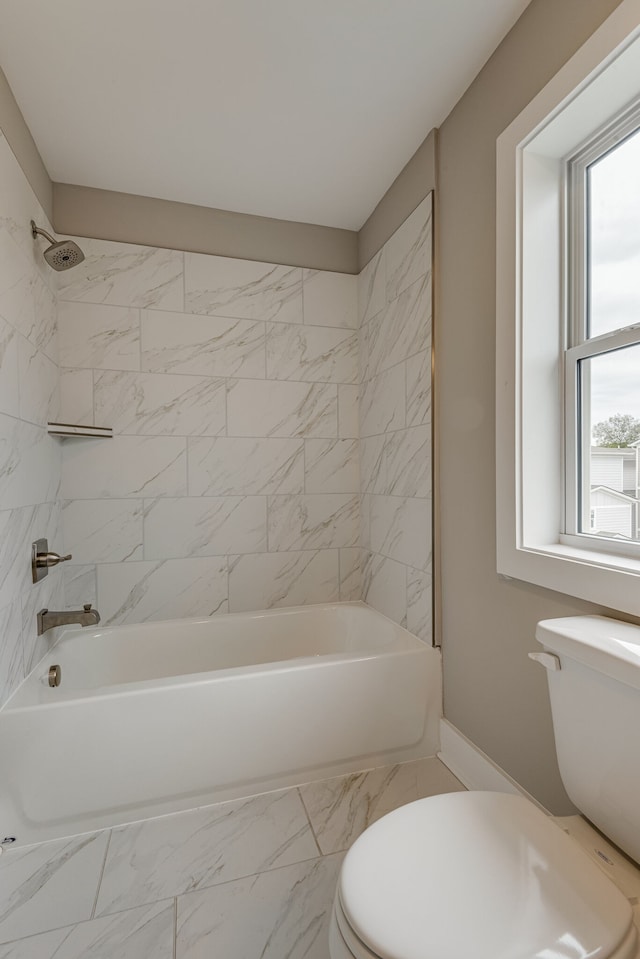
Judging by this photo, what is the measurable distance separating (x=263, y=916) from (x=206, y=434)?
1842 millimetres

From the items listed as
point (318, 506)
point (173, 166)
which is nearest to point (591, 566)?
point (318, 506)

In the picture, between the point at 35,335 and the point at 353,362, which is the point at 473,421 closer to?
the point at 353,362

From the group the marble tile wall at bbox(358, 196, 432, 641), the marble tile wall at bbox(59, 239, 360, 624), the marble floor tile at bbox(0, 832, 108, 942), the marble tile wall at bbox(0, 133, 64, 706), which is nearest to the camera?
the marble floor tile at bbox(0, 832, 108, 942)

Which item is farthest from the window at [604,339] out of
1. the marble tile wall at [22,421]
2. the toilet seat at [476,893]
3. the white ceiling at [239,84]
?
the marble tile wall at [22,421]

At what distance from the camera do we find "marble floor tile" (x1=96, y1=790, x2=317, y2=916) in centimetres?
136

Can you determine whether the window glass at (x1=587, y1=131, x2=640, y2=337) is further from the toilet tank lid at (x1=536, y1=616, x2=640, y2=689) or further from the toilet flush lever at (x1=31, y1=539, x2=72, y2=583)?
the toilet flush lever at (x1=31, y1=539, x2=72, y2=583)

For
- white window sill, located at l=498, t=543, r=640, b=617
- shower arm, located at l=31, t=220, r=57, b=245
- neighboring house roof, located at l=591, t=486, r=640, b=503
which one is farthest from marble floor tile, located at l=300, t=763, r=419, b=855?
shower arm, located at l=31, t=220, r=57, b=245

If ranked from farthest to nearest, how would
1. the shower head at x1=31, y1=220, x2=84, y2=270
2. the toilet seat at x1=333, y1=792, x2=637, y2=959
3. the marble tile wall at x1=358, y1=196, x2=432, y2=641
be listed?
the marble tile wall at x1=358, y1=196, x2=432, y2=641
the shower head at x1=31, y1=220, x2=84, y2=270
the toilet seat at x1=333, y1=792, x2=637, y2=959

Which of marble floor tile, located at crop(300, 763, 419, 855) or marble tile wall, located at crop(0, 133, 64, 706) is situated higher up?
marble tile wall, located at crop(0, 133, 64, 706)

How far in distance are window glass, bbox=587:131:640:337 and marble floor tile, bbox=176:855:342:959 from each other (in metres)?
1.73

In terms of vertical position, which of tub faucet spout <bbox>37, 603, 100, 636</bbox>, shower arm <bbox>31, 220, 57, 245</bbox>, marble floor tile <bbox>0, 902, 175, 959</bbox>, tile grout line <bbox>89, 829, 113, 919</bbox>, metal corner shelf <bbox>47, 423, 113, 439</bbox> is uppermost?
shower arm <bbox>31, 220, 57, 245</bbox>

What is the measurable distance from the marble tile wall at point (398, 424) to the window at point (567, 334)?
50 cm

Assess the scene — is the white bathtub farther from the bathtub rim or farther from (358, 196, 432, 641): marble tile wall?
(358, 196, 432, 641): marble tile wall

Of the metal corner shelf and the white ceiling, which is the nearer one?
the white ceiling
